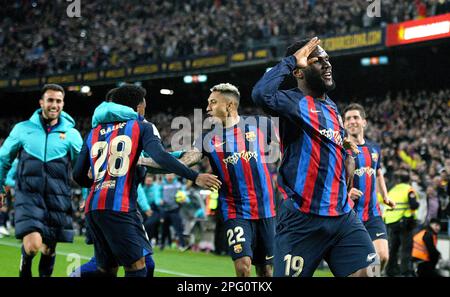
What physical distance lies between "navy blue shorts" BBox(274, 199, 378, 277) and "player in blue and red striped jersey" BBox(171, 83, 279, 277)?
196 cm

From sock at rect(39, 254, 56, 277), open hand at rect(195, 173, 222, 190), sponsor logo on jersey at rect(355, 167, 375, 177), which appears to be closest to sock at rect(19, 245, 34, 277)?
sock at rect(39, 254, 56, 277)

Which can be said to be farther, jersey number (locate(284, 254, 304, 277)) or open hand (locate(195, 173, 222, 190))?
open hand (locate(195, 173, 222, 190))

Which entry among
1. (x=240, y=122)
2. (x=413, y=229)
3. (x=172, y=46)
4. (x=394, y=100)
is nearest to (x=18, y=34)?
(x=172, y=46)

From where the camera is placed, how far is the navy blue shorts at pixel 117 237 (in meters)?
5.61

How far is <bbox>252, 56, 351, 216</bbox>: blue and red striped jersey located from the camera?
15.8ft

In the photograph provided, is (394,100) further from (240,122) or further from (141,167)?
(141,167)

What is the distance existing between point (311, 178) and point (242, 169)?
219cm

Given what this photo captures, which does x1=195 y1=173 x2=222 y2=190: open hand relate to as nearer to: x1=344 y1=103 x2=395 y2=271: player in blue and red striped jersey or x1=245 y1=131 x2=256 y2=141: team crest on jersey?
x1=245 y1=131 x2=256 y2=141: team crest on jersey

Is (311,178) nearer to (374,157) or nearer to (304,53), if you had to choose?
(304,53)

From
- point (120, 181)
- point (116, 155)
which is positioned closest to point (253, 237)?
point (120, 181)

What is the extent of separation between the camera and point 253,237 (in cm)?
694

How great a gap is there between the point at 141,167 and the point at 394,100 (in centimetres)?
1915

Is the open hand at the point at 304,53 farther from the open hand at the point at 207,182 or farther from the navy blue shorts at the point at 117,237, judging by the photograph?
the navy blue shorts at the point at 117,237
